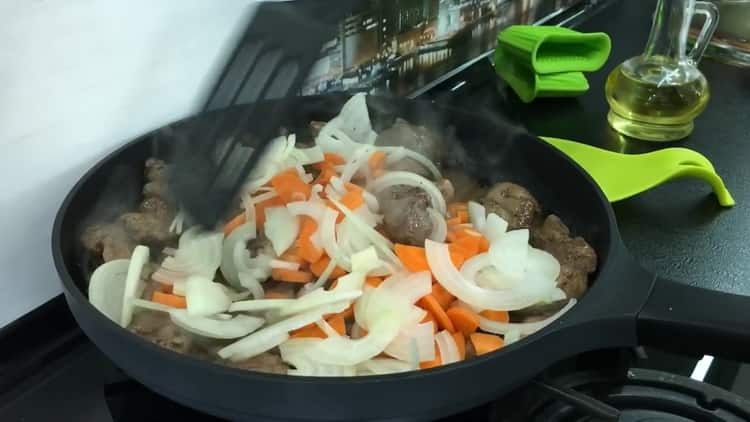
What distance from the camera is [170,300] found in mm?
730

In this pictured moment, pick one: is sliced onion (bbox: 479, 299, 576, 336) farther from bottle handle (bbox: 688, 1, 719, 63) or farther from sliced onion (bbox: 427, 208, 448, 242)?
bottle handle (bbox: 688, 1, 719, 63)

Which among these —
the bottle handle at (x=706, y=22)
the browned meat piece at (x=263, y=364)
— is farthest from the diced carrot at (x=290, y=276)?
the bottle handle at (x=706, y=22)

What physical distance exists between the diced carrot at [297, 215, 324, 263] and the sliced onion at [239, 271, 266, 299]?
53 millimetres

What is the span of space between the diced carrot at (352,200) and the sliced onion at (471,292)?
12 centimetres

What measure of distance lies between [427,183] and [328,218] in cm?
15

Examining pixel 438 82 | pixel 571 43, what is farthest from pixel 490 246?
pixel 571 43

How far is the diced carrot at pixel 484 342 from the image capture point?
72 centimetres

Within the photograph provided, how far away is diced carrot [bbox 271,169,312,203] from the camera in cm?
86

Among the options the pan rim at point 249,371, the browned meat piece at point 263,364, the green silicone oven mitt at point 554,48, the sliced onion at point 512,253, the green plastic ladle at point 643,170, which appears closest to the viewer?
the pan rim at point 249,371

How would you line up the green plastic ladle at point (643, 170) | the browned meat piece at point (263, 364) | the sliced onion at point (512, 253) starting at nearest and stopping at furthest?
the browned meat piece at point (263, 364), the sliced onion at point (512, 253), the green plastic ladle at point (643, 170)

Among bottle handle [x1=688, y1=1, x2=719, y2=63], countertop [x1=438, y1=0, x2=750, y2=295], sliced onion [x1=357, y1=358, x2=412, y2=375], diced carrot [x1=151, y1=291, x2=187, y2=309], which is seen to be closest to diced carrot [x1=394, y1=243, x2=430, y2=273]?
sliced onion [x1=357, y1=358, x2=412, y2=375]

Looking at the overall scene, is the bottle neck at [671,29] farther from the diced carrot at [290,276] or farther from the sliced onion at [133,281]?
the sliced onion at [133,281]

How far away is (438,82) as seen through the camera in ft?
4.24

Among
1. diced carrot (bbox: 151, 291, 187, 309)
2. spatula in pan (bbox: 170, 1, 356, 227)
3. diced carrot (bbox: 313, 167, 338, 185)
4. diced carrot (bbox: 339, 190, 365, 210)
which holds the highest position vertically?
spatula in pan (bbox: 170, 1, 356, 227)
